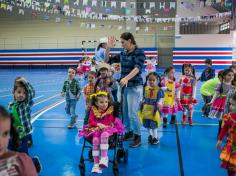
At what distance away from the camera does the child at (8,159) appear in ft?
5.92

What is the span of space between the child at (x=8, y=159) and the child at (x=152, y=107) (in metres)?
3.63

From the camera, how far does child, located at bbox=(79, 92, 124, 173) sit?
12.8 ft

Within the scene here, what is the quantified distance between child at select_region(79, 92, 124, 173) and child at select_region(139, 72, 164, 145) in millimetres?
1334

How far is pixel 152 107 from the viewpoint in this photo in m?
5.46

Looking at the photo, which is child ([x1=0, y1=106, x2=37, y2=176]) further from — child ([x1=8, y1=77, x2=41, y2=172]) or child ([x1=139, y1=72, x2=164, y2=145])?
child ([x1=139, y1=72, x2=164, y2=145])

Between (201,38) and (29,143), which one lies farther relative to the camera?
(201,38)

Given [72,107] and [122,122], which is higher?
[122,122]

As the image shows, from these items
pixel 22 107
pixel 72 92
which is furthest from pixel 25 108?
pixel 72 92

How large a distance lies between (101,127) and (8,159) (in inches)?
85.4

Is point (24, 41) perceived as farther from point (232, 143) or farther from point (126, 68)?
point (232, 143)

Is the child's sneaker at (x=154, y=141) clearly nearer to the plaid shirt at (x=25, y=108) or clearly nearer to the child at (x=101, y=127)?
the child at (x=101, y=127)

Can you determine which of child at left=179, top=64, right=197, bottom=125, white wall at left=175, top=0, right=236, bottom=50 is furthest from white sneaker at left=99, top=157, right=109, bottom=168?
white wall at left=175, top=0, right=236, bottom=50

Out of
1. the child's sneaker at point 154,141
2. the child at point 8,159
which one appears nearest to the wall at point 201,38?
the child's sneaker at point 154,141

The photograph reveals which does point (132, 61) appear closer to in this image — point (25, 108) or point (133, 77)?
point (133, 77)
